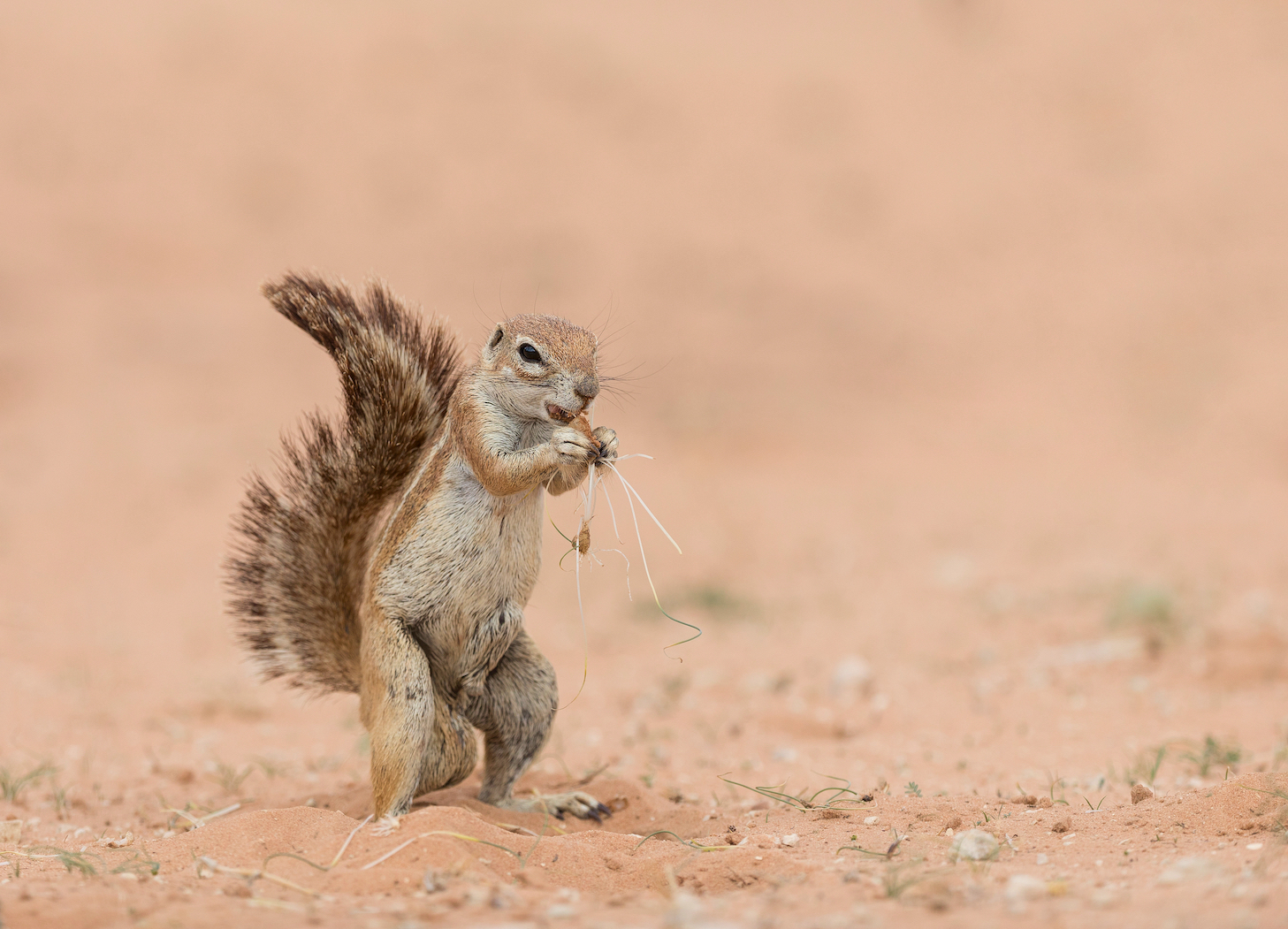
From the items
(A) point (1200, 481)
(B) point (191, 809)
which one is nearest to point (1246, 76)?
(A) point (1200, 481)

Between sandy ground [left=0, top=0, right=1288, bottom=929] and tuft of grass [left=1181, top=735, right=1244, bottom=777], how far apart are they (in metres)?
0.02

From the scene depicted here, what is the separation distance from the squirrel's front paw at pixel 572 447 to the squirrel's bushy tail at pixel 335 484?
0.76 m

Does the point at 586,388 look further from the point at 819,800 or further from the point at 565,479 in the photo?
the point at 819,800

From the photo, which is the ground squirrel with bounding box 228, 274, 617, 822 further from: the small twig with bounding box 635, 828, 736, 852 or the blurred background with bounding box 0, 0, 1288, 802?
the blurred background with bounding box 0, 0, 1288, 802

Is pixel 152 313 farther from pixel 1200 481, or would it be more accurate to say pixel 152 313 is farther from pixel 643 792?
pixel 1200 481

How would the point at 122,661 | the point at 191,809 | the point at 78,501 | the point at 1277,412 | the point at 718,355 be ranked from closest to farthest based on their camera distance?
the point at 191,809, the point at 122,661, the point at 78,501, the point at 1277,412, the point at 718,355

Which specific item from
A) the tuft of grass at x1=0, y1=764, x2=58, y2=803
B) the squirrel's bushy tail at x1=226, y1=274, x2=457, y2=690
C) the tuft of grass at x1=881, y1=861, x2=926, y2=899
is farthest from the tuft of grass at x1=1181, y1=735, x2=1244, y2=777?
the tuft of grass at x1=0, y1=764, x2=58, y2=803

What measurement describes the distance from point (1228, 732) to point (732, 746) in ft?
7.94

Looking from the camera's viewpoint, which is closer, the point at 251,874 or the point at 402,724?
the point at 251,874

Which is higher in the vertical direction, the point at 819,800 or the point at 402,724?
the point at 402,724

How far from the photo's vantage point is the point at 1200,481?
40.1 feet

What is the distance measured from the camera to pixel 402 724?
3.92 meters

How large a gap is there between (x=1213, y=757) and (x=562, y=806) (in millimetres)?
2807

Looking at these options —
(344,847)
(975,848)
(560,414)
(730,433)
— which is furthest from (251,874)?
(730,433)
